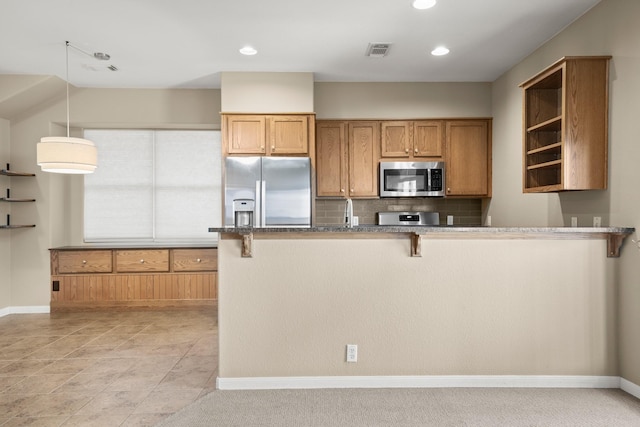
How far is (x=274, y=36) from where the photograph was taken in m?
3.86

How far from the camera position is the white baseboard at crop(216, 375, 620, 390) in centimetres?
293

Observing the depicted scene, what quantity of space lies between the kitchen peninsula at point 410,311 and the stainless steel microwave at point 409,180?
2252 millimetres

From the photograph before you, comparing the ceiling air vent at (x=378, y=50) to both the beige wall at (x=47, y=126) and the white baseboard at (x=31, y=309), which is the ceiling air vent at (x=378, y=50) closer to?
the beige wall at (x=47, y=126)

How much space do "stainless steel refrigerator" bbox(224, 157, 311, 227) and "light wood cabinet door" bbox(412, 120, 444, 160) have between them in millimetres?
1461

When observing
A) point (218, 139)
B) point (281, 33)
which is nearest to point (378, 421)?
point (281, 33)

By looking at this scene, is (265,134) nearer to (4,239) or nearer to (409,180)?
(409,180)

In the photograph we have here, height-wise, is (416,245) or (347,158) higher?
(347,158)

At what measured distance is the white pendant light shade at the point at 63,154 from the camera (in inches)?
141

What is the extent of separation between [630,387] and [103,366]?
3.80m

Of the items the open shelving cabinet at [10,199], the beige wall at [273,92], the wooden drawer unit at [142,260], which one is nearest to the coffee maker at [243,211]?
the beige wall at [273,92]

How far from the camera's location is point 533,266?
2969 mm

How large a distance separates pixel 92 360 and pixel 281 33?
3194 millimetres

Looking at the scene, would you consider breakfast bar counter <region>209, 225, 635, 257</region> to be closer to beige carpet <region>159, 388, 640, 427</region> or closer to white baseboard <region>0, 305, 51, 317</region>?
beige carpet <region>159, 388, 640, 427</region>

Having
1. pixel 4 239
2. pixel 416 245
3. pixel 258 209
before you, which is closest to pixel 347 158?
pixel 258 209
